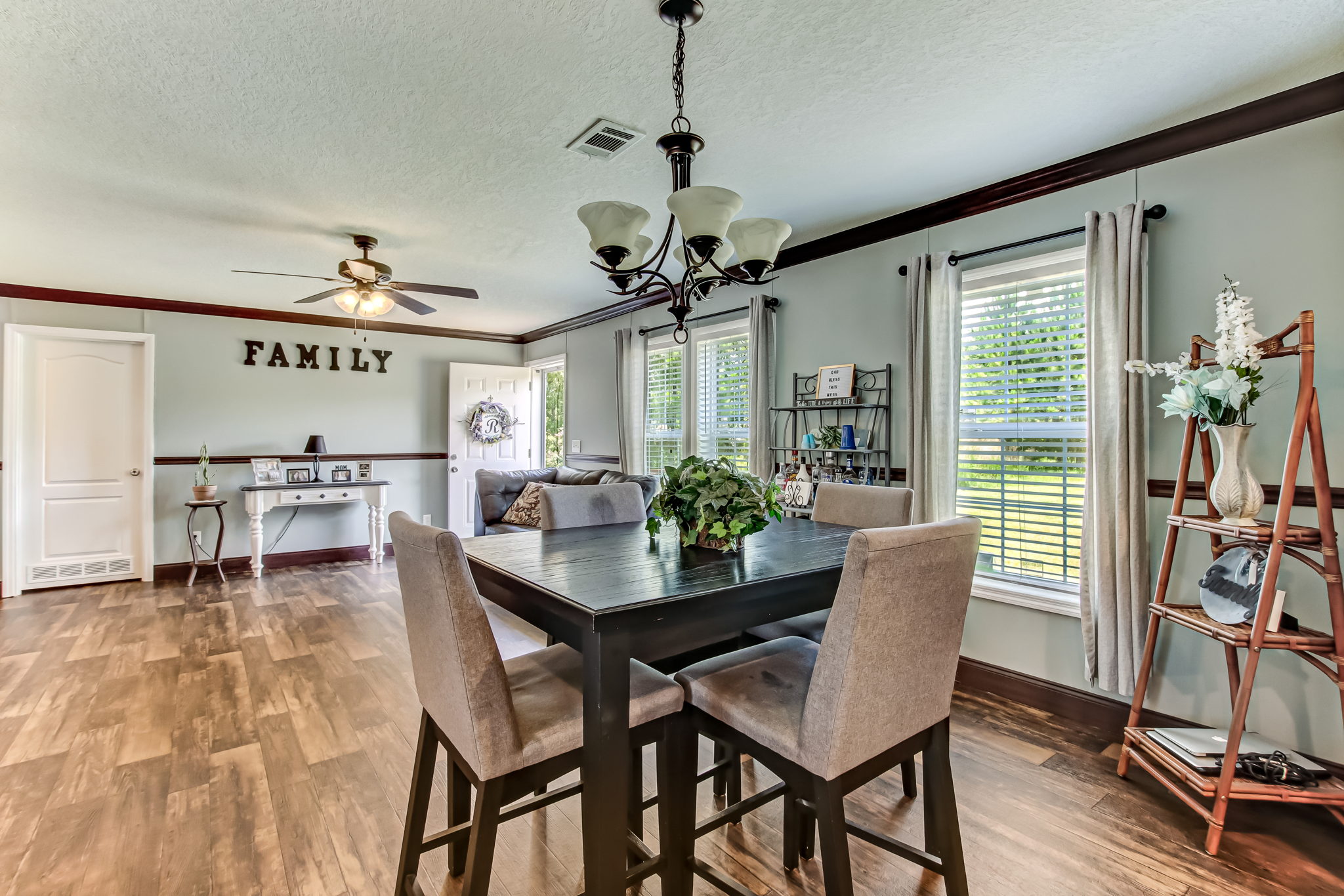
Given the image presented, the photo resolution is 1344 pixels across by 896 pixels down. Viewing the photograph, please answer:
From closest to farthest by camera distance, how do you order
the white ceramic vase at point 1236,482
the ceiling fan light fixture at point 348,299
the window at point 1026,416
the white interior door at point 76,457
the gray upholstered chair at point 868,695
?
the gray upholstered chair at point 868,695
the white ceramic vase at point 1236,482
the window at point 1026,416
the ceiling fan light fixture at point 348,299
the white interior door at point 76,457

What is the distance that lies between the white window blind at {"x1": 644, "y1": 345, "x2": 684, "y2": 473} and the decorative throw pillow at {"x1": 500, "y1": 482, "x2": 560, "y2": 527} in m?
0.88

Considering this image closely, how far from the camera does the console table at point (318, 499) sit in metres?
5.26

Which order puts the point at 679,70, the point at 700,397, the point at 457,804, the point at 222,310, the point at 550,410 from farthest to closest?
the point at 550,410
the point at 222,310
the point at 700,397
the point at 679,70
the point at 457,804

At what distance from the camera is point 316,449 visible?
5746mm

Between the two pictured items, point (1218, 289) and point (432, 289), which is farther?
point (432, 289)

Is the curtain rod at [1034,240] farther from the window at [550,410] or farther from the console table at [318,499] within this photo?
the console table at [318,499]

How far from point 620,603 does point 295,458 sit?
5.70 m

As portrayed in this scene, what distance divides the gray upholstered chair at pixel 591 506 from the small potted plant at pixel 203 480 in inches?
171

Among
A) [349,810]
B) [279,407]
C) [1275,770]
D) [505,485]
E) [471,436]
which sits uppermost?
[279,407]

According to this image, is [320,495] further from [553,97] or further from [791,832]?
[791,832]

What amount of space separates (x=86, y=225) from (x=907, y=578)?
4.51 metres

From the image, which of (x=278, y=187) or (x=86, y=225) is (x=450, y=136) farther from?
(x=86, y=225)

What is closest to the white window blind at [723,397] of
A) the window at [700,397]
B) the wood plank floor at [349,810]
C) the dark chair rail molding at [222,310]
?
the window at [700,397]

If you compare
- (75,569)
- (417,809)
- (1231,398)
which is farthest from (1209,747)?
(75,569)
